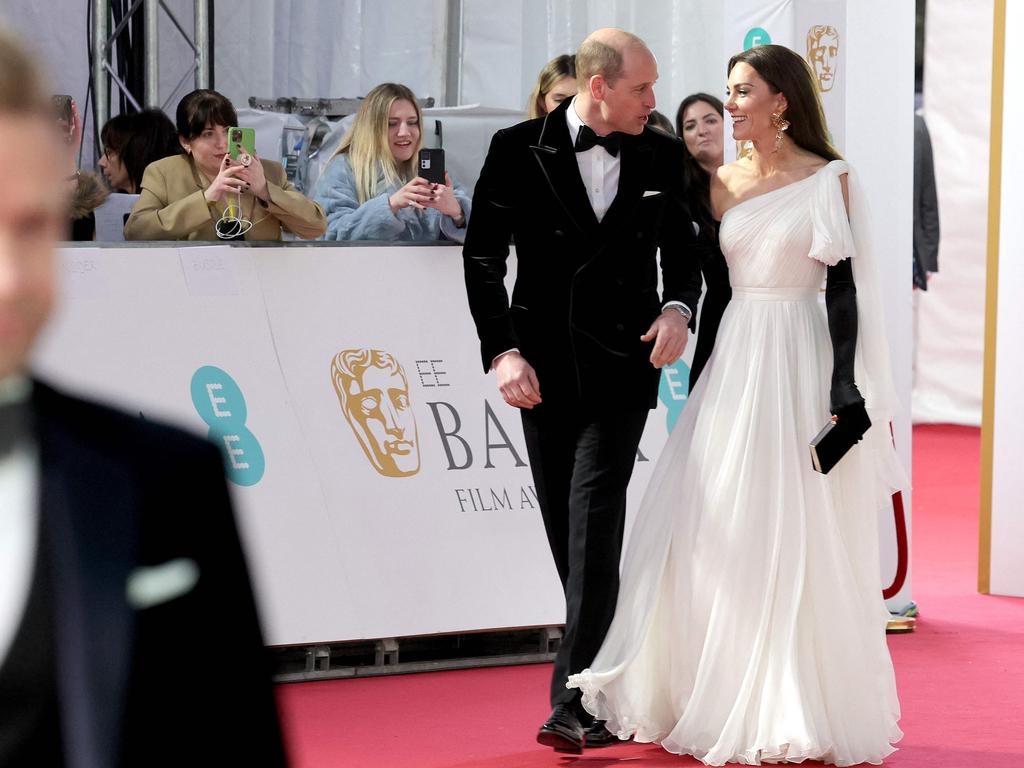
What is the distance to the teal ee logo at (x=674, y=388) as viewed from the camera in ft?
18.8

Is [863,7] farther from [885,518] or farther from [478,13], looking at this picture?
[478,13]

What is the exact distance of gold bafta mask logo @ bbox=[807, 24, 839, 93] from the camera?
18.1ft

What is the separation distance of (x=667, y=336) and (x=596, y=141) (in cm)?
58

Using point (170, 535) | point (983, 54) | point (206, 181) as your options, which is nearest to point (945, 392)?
point (983, 54)

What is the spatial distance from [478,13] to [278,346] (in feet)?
16.3

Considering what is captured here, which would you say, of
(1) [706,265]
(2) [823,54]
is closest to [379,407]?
(1) [706,265]

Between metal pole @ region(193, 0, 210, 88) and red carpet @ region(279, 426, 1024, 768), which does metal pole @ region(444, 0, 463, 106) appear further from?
red carpet @ region(279, 426, 1024, 768)

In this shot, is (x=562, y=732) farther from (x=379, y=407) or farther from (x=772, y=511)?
(x=379, y=407)

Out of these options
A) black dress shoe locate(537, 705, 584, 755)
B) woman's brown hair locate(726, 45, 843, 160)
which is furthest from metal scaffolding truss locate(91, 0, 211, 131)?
black dress shoe locate(537, 705, 584, 755)

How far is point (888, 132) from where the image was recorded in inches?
230

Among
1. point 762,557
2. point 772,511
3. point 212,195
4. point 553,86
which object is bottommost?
point 762,557

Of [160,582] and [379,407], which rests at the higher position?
[160,582]

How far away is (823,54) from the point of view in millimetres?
5555

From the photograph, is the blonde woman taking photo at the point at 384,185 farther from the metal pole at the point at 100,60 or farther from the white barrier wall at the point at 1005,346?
the metal pole at the point at 100,60
